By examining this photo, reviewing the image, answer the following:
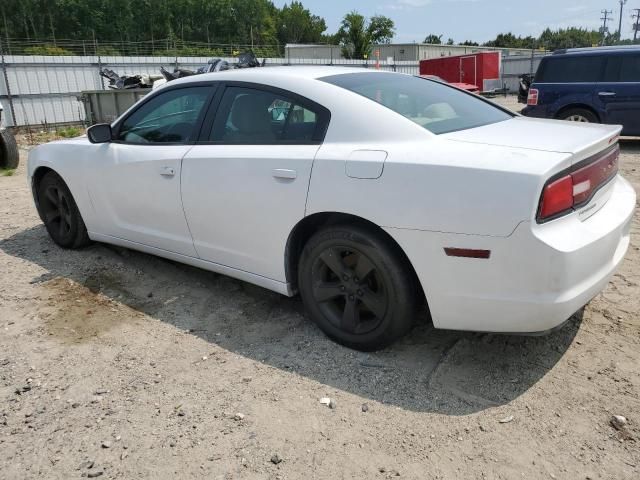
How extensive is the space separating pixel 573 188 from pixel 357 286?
1162 millimetres

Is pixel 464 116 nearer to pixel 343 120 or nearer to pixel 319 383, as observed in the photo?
pixel 343 120

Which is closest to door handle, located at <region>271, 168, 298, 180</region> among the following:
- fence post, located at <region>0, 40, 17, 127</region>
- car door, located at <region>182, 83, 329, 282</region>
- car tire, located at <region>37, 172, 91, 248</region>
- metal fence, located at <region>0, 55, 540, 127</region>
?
car door, located at <region>182, 83, 329, 282</region>

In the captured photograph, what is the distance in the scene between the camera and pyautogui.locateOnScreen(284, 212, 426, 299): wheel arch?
2.80 metres

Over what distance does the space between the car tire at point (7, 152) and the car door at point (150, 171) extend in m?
5.77

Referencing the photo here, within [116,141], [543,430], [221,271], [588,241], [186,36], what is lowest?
[543,430]

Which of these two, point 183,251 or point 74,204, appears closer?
point 183,251

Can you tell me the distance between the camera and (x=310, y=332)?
3.37 metres

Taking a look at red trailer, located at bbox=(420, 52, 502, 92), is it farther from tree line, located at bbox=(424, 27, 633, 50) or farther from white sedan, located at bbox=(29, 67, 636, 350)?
tree line, located at bbox=(424, 27, 633, 50)

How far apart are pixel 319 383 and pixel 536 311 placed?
1133mm

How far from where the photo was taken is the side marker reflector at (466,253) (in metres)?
2.46

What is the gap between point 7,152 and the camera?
29.3 feet

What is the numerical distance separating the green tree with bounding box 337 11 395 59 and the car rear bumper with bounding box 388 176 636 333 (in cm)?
5837

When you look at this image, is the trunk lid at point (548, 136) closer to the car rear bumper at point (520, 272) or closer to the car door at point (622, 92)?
the car rear bumper at point (520, 272)

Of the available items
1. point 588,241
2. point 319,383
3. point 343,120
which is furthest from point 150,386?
point 588,241
